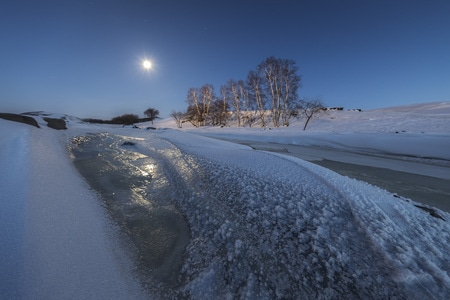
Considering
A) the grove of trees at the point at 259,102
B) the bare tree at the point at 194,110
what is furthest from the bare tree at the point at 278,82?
the bare tree at the point at 194,110

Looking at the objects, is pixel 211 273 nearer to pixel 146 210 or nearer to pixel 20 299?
pixel 20 299

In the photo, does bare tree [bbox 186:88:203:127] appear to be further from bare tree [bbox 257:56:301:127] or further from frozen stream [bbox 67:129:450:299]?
frozen stream [bbox 67:129:450:299]

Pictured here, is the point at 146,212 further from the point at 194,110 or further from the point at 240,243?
the point at 194,110

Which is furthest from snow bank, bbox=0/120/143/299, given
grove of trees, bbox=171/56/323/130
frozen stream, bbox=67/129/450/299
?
grove of trees, bbox=171/56/323/130

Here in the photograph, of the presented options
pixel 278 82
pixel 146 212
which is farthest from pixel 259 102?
pixel 146 212

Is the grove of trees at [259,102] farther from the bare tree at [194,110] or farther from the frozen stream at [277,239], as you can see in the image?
the frozen stream at [277,239]

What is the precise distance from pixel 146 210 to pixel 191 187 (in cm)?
48

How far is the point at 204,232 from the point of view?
3.88 feet

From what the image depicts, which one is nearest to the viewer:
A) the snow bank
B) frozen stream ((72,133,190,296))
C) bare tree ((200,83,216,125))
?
the snow bank

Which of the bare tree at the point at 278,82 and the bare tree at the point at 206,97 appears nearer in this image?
the bare tree at the point at 278,82

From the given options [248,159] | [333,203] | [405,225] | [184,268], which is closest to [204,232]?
[184,268]

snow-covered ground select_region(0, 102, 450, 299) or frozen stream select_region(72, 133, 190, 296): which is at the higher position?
snow-covered ground select_region(0, 102, 450, 299)

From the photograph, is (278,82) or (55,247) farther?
(278,82)

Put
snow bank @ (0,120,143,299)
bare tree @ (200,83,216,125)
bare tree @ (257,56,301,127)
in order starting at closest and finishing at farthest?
snow bank @ (0,120,143,299), bare tree @ (257,56,301,127), bare tree @ (200,83,216,125)
